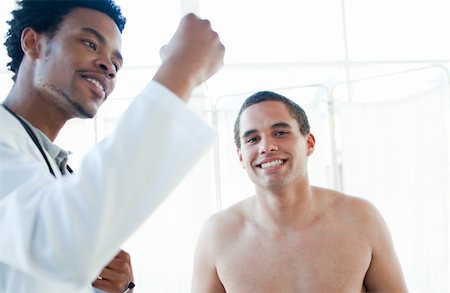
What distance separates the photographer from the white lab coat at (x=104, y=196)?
0.50 m

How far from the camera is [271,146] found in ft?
5.99

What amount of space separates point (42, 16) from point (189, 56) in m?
0.45

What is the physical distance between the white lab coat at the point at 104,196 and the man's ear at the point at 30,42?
412 mm

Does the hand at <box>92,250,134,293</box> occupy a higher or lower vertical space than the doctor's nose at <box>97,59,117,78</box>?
lower

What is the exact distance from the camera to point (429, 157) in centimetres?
259

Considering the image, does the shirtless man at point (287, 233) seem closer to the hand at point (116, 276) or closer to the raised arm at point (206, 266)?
the raised arm at point (206, 266)

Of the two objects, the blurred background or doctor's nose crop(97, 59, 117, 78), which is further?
the blurred background

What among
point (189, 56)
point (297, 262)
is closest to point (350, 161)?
point (297, 262)

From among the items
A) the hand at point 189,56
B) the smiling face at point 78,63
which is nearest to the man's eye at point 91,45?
the smiling face at point 78,63

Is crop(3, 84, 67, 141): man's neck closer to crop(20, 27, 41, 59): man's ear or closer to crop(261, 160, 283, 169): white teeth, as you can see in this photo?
crop(20, 27, 41, 59): man's ear

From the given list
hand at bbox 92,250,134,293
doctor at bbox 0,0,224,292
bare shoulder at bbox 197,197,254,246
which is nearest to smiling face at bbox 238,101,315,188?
bare shoulder at bbox 197,197,254,246

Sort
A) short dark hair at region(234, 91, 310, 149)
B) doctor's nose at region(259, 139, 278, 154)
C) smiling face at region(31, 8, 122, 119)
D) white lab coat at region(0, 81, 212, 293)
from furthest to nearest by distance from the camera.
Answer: short dark hair at region(234, 91, 310, 149), doctor's nose at region(259, 139, 278, 154), smiling face at region(31, 8, 122, 119), white lab coat at region(0, 81, 212, 293)

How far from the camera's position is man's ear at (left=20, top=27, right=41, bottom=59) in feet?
2.96

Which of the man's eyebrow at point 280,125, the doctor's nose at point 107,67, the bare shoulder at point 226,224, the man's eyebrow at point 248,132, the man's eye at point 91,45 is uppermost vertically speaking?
the man's eyebrow at point 280,125
